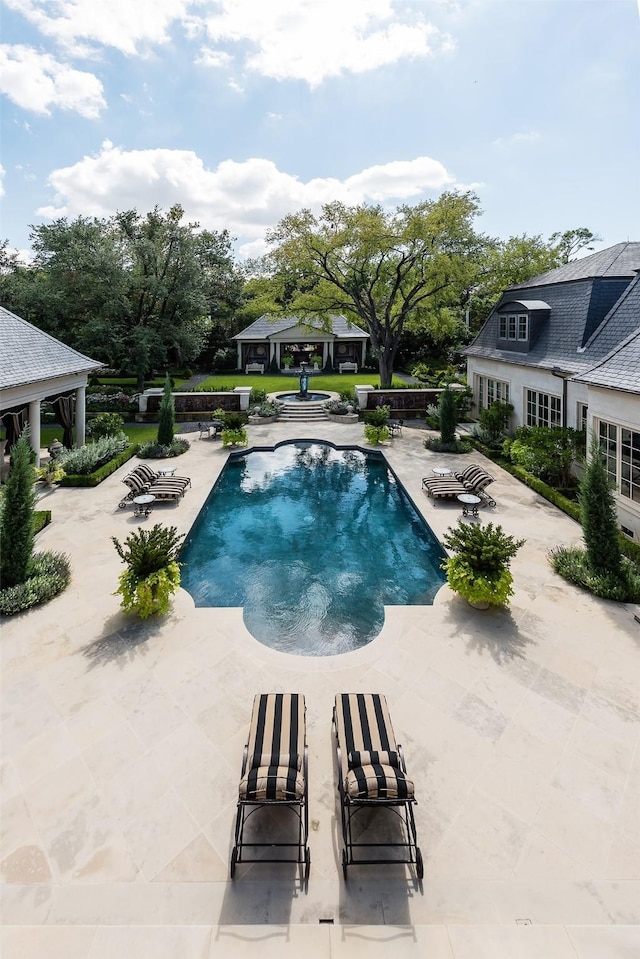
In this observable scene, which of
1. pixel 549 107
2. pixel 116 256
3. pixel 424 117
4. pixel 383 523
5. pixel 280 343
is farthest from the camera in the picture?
pixel 280 343

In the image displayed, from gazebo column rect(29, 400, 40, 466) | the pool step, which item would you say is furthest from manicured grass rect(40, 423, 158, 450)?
the pool step

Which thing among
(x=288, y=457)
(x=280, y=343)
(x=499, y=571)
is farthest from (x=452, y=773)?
(x=280, y=343)

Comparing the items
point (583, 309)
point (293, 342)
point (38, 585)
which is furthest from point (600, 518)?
point (293, 342)

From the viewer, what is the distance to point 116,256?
29391 mm

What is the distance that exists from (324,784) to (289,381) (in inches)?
1421

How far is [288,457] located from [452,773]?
688 inches

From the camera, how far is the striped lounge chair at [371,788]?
15.4 ft

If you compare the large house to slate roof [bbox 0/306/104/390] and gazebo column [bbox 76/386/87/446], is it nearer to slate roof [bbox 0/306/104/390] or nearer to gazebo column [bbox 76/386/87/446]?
slate roof [bbox 0/306/104/390]

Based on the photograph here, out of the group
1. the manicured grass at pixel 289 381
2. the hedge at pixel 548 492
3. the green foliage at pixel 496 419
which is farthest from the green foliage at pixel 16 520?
the manicured grass at pixel 289 381

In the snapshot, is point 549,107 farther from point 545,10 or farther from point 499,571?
point 499,571

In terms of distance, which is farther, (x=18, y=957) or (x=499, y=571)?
(x=499, y=571)

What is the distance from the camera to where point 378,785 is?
4.79m

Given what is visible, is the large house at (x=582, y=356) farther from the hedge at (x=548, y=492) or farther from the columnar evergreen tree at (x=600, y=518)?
the columnar evergreen tree at (x=600, y=518)

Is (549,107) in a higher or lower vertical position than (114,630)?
higher
